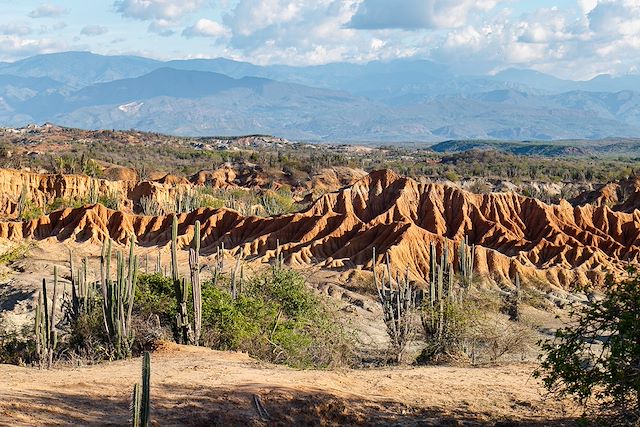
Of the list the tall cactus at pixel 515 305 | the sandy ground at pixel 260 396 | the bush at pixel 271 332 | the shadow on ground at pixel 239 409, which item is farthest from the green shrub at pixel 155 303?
the tall cactus at pixel 515 305

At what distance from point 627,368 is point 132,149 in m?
145

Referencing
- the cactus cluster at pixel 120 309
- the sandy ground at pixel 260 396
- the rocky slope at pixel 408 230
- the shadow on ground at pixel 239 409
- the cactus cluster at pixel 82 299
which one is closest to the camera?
the shadow on ground at pixel 239 409

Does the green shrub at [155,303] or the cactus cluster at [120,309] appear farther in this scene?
the green shrub at [155,303]

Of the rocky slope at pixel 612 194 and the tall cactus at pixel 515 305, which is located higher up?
the rocky slope at pixel 612 194

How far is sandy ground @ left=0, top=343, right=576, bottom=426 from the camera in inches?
624

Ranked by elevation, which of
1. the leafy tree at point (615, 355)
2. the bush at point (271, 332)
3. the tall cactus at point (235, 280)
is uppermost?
the leafy tree at point (615, 355)

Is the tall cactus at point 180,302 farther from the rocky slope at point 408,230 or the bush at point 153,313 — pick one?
the rocky slope at point 408,230

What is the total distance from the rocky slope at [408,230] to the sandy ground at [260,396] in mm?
31737

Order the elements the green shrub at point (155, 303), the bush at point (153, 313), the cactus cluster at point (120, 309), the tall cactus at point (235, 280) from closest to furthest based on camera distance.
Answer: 1. the cactus cluster at point (120, 309)
2. the bush at point (153, 313)
3. the green shrub at point (155, 303)
4. the tall cactus at point (235, 280)

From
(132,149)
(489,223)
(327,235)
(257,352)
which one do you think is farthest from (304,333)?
(132,149)

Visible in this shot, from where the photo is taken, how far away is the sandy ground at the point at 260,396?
1585 cm

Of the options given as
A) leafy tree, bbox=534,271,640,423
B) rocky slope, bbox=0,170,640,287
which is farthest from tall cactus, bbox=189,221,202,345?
rocky slope, bbox=0,170,640,287

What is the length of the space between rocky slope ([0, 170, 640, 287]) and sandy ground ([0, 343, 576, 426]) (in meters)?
31.7

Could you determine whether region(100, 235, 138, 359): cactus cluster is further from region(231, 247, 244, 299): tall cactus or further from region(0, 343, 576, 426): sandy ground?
region(231, 247, 244, 299): tall cactus
